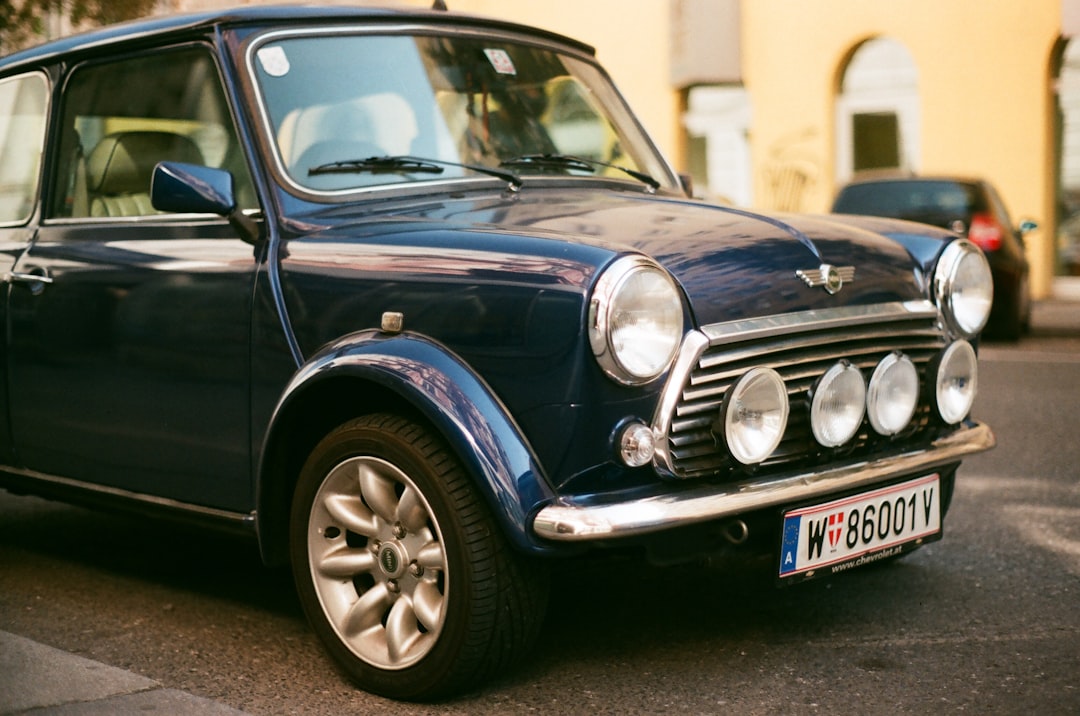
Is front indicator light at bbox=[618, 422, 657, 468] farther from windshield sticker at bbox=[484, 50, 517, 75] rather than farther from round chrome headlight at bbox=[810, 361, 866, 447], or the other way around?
windshield sticker at bbox=[484, 50, 517, 75]

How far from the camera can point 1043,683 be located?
3.75 m

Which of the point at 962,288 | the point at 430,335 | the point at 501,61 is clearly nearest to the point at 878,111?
the point at 501,61

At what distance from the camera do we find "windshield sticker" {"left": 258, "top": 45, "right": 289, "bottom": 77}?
434cm

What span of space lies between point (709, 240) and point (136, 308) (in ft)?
5.73

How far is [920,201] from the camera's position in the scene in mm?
14141

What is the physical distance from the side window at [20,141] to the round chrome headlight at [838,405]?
2.82 m

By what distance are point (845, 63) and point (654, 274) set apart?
720 inches

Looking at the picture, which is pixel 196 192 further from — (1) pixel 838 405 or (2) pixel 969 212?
(2) pixel 969 212

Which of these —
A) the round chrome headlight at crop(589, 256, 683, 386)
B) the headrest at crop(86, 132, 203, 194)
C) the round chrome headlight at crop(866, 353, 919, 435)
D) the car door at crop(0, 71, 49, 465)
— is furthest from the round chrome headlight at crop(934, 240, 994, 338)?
the car door at crop(0, 71, 49, 465)

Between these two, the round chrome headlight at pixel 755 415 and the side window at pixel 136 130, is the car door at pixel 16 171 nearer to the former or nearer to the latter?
the side window at pixel 136 130

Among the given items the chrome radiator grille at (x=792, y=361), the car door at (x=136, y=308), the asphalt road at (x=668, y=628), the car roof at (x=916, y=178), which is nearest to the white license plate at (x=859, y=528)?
the chrome radiator grille at (x=792, y=361)

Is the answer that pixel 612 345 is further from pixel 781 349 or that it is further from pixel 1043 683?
pixel 1043 683

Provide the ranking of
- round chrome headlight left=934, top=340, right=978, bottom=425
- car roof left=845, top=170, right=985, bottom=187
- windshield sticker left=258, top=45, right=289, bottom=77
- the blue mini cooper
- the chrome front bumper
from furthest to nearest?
car roof left=845, top=170, right=985, bottom=187, windshield sticker left=258, top=45, right=289, bottom=77, round chrome headlight left=934, top=340, right=978, bottom=425, the blue mini cooper, the chrome front bumper

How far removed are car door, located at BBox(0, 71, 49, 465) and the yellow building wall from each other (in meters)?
16.1
